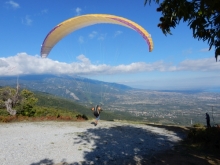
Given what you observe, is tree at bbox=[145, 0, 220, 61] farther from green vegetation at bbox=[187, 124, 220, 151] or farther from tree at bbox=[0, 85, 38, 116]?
tree at bbox=[0, 85, 38, 116]

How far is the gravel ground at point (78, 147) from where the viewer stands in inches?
373

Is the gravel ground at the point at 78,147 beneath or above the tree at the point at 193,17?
beneath

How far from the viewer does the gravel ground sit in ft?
31.1

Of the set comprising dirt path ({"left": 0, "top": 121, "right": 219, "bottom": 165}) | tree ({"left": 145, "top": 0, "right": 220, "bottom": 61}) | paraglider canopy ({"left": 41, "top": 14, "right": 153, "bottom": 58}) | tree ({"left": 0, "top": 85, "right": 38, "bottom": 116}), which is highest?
paraglider canopy ({"left": 41, "top": 14, "right": 153, "bottom": 58})

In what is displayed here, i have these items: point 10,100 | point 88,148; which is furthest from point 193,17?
point 10,100

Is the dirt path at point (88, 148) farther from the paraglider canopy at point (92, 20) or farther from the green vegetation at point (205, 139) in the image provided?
the paraglider canopy at point (92, 20)

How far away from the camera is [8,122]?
18.8 metres

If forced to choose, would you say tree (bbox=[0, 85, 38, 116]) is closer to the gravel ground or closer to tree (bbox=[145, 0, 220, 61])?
the gravel ground

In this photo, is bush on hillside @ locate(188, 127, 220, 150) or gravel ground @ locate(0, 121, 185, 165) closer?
gravel ground @ locate(0, 121, 185, 165)

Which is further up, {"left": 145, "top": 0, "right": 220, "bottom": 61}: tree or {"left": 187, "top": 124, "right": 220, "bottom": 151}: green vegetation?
{"left": 145, "top": 0, "right": 220, "bottom": 61}: tree

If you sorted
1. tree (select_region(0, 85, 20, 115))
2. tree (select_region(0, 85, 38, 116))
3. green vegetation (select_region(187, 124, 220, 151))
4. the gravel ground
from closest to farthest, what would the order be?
the gravel ground → green vegetation (select_region(187, 124, 220, 151)) → tree (select_region(0, 85, 20, 115)) → tree (select_region(0, 85, 38, 116))

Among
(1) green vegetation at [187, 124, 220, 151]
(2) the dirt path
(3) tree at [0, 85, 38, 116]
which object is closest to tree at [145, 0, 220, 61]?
(2) the dirt path

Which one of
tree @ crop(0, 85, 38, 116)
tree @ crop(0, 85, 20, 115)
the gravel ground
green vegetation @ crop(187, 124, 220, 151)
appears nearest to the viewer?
the gravel ground

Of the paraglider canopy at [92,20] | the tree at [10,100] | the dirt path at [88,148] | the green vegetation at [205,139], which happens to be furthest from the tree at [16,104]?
the green vegetation at [205,139]
